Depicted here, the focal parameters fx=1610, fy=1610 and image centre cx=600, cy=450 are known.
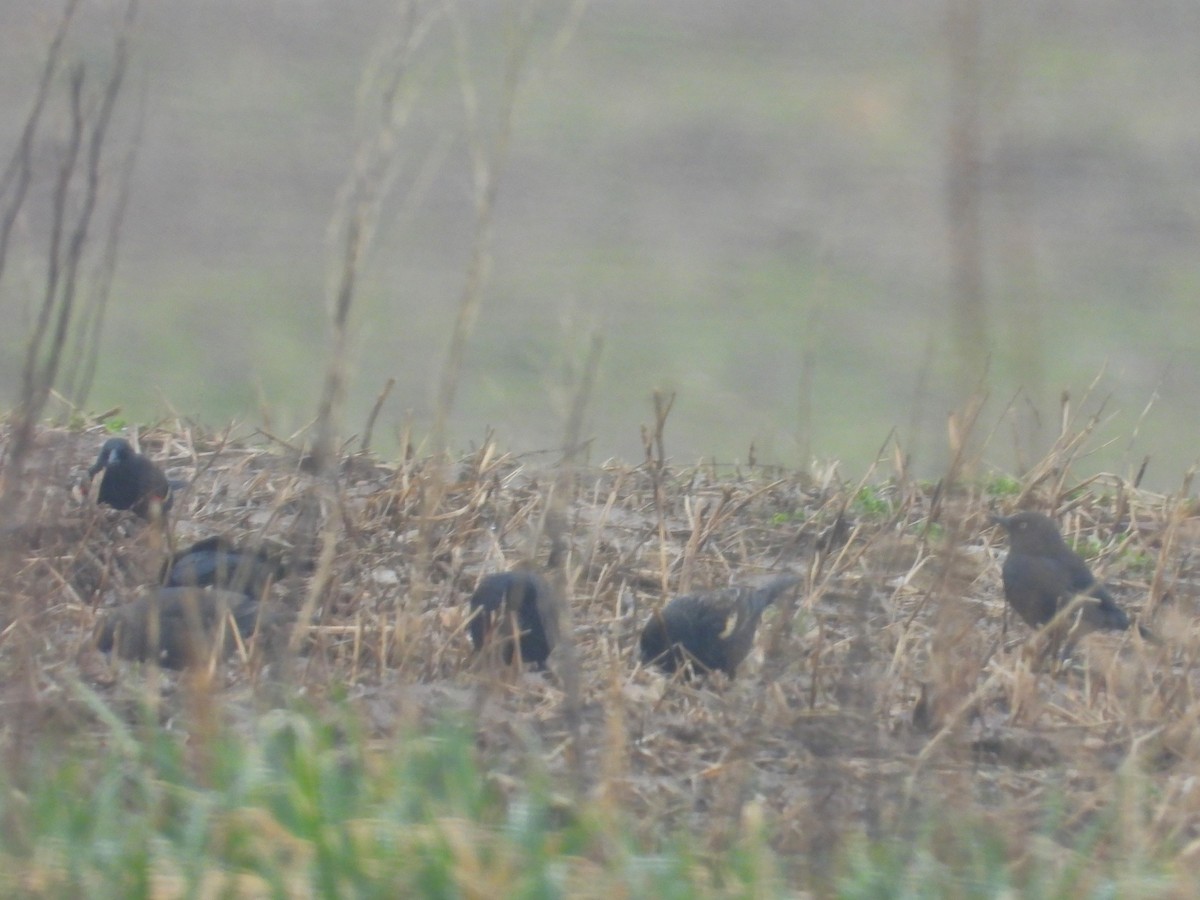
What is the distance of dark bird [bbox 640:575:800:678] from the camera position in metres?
4.18

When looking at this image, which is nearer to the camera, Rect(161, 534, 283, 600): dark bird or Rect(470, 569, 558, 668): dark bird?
Rect(470, 569, 558, 668): dark bird

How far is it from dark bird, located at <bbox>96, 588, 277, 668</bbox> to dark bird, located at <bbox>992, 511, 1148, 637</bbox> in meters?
2.06

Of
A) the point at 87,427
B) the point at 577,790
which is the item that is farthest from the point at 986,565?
the point at 87,427

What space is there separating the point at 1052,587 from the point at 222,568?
226 centimetres

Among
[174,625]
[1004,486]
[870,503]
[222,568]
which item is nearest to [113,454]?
[222,568]

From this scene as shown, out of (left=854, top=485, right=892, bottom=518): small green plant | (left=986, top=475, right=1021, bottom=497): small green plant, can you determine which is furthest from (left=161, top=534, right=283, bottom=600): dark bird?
(left=986, top=475, right=1021, bottom=497): small green plant

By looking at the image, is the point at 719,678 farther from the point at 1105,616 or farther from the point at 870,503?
the point at 870,503

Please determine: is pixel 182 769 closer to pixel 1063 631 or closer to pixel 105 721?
pixel 105 721

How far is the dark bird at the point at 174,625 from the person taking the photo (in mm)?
3928

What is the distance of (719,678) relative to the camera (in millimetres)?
4184

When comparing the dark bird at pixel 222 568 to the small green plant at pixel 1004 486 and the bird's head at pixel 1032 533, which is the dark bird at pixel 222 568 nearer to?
the bird's head at pixel 1032 533

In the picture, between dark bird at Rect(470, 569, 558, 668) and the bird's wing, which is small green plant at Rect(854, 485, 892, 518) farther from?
dark bird at Rect(470, 569, 558, 668)

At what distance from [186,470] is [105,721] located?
251cm

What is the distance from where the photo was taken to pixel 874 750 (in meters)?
3.23
